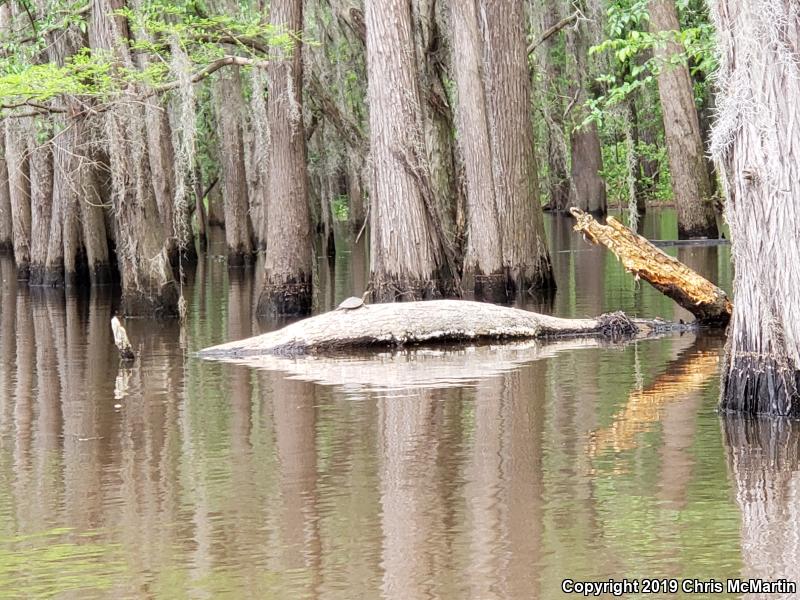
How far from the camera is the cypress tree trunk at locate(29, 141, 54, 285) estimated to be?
24.7 m

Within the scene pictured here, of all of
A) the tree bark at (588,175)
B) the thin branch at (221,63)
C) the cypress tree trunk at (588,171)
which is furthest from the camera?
the tree bark at (588,175)

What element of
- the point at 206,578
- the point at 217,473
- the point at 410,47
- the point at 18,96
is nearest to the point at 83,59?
the point at 18,96

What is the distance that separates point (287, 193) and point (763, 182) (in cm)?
988

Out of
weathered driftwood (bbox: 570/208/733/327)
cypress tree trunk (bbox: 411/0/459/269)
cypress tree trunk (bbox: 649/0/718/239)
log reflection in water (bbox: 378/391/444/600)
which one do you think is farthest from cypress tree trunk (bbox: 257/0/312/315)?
cypress tree trunk (bbox: 649/0/718/239)

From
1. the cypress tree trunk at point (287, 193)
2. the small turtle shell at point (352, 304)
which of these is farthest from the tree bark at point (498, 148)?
the small turtle shell at point (352, 304)

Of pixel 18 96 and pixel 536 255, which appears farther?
pixel 536 255

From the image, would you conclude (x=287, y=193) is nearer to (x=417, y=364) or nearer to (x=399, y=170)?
(x=399, y=170)

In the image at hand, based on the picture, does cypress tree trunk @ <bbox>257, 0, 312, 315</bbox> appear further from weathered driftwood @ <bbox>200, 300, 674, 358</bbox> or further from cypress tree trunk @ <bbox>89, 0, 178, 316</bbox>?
weathered driftwood @ <bbox>200, 300, 674, 358</bbox>

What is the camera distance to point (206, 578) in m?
5.59

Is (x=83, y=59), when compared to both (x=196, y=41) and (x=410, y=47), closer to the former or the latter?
(x=196, y=41)

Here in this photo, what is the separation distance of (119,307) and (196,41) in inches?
182

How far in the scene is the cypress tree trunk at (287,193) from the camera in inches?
675

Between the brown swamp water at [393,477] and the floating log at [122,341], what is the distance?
0.89 ft

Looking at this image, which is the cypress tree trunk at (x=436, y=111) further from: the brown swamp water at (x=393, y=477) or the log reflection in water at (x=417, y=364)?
the brown swamp water at (x=393, y=477)
